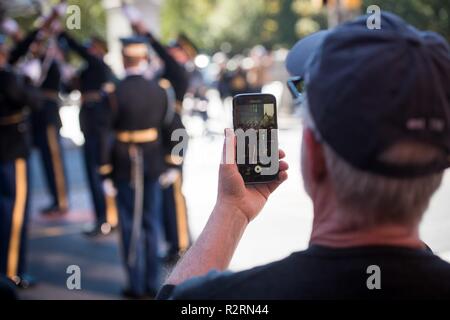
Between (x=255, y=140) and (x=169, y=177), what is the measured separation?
3972 mm

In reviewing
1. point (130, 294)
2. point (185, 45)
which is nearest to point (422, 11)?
point (185, 45)

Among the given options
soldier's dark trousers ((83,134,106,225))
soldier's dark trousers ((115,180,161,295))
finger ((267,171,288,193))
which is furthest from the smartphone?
soldier's dark trousers ((83,134,106,225))

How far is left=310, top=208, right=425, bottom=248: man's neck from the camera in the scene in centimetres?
114


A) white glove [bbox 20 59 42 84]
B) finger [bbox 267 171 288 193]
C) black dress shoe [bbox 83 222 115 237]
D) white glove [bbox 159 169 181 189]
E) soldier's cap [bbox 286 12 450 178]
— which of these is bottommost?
black dress shoe [bbox 83 222 115 237]

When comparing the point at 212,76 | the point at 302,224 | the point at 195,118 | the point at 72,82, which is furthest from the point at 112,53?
the point at 212,76

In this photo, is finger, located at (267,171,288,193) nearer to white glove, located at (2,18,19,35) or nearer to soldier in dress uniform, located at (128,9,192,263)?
soldier in dress uniform, located at (128,9,192,263)

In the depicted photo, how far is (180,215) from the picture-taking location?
18.8 ft

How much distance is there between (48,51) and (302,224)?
10.9 ft

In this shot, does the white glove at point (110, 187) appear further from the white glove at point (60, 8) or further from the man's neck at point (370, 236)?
the man's neck at point (370, 236)

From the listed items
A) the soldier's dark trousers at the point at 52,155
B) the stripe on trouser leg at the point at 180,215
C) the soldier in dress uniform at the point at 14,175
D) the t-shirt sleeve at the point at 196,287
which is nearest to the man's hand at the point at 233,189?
the t-shirt sleeve at the point at 196,287

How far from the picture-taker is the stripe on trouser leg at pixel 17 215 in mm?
5008

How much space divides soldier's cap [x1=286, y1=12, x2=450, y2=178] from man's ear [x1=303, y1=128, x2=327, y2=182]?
0.12 ft

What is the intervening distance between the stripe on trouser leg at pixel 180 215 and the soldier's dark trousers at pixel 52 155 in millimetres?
2567
